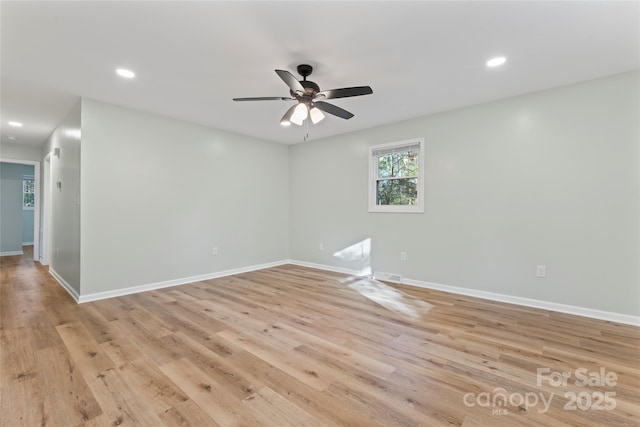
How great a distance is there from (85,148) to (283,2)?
3.20m

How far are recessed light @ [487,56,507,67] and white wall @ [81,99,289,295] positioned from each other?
4.00 m

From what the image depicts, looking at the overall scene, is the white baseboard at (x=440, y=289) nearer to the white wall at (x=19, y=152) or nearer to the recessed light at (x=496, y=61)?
the recessed light at (x=496, y=61)

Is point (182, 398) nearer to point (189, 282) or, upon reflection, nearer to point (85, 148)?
point (189, 282)

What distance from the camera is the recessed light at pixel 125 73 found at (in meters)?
2.84

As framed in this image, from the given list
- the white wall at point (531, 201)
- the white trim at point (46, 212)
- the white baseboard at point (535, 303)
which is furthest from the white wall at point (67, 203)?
the white baseboard at point (535, 303)

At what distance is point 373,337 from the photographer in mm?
2584

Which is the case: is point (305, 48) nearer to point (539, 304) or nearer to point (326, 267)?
point (539, 304)

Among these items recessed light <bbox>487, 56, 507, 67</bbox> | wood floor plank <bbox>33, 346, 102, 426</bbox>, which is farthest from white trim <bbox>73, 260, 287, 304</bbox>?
recessed light <bbox>487, 56, 507, 67</bbox>

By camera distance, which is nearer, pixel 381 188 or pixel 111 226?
pixel 111 226

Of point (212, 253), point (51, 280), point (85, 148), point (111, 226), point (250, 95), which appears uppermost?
point (250, 95)

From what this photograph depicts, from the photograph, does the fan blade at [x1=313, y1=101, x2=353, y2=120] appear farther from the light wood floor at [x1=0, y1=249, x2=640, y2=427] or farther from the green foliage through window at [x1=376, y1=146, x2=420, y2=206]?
the light wood floor at [x1=0, y1=249, x2=640, y2=427]

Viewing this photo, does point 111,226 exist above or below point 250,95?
below

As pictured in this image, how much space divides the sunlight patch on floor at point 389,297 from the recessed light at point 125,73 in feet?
12.1

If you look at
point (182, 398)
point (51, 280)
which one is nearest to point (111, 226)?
point (51, 280)
